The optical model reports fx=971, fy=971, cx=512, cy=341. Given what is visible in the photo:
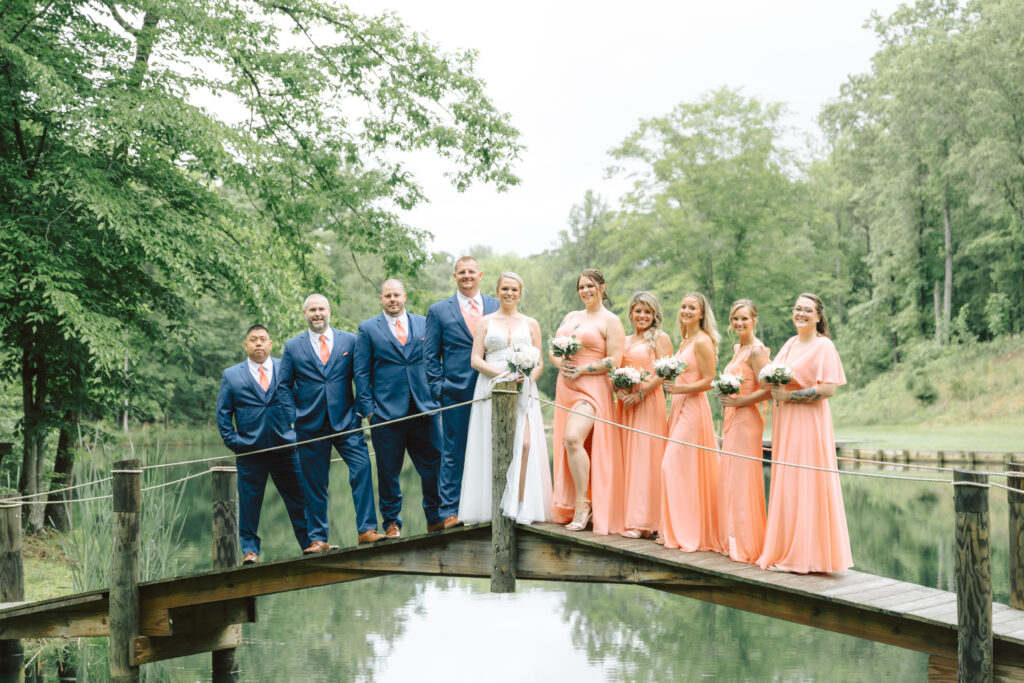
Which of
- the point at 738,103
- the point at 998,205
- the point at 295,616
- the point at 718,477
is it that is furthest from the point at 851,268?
the point at 718,477

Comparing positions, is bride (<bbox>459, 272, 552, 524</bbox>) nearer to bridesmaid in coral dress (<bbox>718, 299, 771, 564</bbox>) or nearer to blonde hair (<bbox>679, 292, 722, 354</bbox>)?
blonde hair (<bbox>679, 292, 722, 354</bbox>)

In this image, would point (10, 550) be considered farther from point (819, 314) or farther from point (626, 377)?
point (819, 314)

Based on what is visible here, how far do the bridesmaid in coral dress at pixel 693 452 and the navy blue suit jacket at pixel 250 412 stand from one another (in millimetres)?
3239

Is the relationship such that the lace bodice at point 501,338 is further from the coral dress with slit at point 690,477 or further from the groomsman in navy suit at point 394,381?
the coral dress with slit at point 690,477

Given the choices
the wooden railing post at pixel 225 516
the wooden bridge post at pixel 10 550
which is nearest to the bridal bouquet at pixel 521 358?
the wooden railing post at pixel 225 516

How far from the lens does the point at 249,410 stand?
836cm

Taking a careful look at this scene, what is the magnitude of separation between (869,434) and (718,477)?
101 ft

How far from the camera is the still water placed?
41.6ft

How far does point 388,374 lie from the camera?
24.8 ft

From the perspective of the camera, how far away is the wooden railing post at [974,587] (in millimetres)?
5637

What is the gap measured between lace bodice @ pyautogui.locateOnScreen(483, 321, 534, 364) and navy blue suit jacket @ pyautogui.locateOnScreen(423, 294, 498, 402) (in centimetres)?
28

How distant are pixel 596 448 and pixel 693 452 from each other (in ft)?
2.43

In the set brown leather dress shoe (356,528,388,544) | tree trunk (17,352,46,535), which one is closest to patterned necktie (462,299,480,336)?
brown leather dress shoe (356,528,388,544)

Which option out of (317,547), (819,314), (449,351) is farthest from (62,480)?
(819,314)
